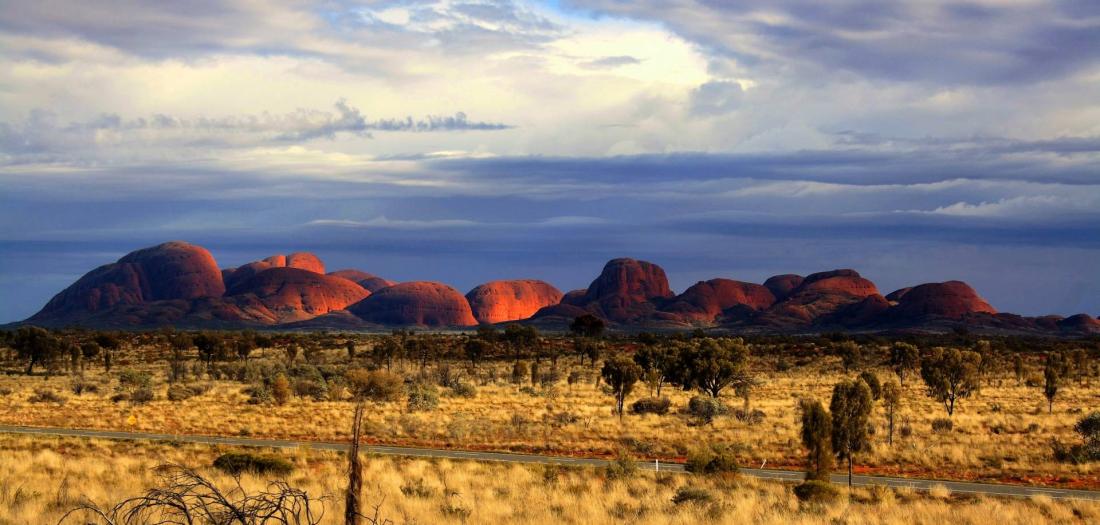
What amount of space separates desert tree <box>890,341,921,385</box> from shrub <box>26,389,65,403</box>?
53.5 metres

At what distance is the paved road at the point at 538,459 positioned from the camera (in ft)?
80.1

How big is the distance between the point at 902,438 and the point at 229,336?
3433 inches

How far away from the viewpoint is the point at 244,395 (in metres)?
55.0

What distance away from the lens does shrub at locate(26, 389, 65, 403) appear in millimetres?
49963

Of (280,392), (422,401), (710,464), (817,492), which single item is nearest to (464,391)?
(422,401)

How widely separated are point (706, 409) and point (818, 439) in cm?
1767

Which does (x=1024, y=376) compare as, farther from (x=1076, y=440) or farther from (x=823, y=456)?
(x=823, y=456)

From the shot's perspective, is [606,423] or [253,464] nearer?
[253,464]

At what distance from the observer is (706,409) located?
43.2 m

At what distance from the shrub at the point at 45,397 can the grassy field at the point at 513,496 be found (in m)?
24.5

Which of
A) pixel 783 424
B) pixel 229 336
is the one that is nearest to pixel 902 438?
pixel 783 424

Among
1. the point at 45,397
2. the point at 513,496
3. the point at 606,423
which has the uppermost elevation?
the point at 513,496

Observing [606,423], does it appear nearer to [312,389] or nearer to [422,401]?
[422,401]

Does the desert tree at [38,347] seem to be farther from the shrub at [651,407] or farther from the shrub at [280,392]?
the shrub at [651,407]
